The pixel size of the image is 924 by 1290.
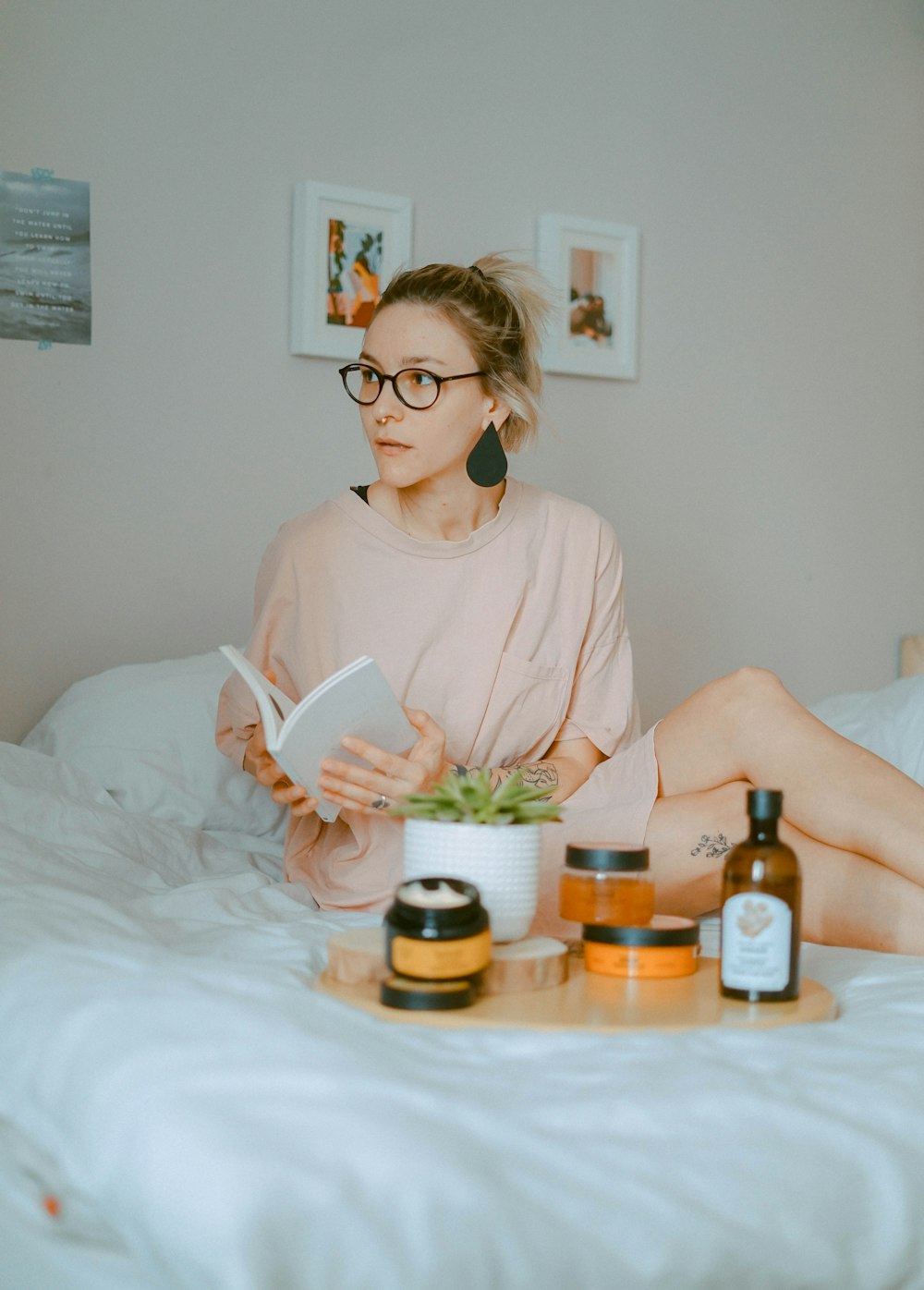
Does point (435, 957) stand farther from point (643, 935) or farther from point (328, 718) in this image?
point (328, 718)

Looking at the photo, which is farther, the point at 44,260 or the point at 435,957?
the point at 44,260

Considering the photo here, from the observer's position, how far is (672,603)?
2.82 m

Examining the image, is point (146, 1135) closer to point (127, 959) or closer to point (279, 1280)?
point (279, 1280)

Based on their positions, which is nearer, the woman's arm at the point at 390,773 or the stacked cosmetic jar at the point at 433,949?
the stacked cosmetic jar at the point at 433,949

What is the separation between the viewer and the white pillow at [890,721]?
Result: 2.09 meters

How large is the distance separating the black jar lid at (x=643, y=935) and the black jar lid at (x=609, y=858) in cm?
5

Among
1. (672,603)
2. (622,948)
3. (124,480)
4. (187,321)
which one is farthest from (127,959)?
(672,603)

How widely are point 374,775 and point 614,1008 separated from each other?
48 centimetres

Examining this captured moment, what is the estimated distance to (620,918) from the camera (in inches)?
48.2

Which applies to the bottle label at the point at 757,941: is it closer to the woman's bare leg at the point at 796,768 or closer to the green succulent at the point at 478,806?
the green succulent at the point at 478,806

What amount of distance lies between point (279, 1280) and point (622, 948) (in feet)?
1.82

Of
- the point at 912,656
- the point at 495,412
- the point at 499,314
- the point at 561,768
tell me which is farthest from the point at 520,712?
the point at 912,656

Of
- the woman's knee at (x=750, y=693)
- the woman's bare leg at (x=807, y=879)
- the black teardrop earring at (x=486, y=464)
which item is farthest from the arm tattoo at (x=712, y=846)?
the black teardrop earring at (x=486, y=464)

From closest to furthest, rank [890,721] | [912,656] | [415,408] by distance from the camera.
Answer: [415,408]
[890,721]
[912,656]
